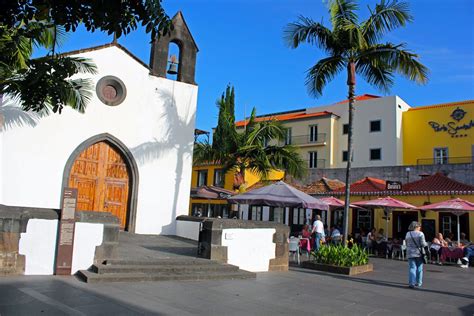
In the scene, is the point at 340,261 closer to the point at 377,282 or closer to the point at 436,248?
the point at 377,282

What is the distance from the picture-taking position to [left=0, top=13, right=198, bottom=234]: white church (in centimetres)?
1319

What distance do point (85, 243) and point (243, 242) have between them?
12.6ft

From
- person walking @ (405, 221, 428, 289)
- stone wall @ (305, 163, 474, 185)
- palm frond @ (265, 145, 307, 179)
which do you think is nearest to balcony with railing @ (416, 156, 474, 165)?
stone wall @ (305, 163, 474, 185)

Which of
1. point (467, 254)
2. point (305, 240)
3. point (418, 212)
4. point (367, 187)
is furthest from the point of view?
point (367, 187)

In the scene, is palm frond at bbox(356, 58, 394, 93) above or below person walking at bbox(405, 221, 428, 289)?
above

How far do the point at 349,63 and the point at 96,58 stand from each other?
8227mm

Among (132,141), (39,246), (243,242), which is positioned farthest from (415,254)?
(132,141)

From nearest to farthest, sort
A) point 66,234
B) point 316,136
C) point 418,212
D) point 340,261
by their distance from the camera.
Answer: point 66,234 → point 340,261 → point 418,212 → point 316,136

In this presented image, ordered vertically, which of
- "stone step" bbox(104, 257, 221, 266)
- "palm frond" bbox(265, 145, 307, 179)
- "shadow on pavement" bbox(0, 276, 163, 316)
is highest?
"palm frond" bbox(265, 145, 307, 179)

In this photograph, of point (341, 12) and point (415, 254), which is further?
point (341, 12)

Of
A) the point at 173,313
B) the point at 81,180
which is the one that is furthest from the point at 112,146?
the point at 173,313

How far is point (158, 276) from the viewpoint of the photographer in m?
8.78

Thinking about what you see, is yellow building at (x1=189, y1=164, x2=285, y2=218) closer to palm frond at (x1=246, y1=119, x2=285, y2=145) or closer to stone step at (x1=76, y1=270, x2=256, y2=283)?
palm frond at (x1=246, y1=119, x2=285, y2=145)

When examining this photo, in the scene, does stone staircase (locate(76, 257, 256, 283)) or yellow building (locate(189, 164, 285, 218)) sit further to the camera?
yellow building (locate(189, 164, 285, 218))
